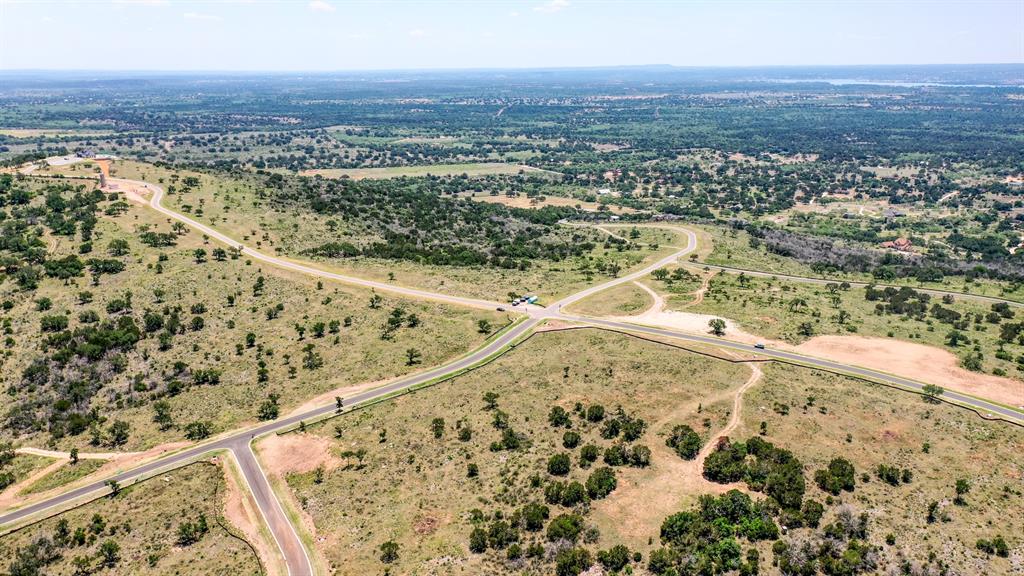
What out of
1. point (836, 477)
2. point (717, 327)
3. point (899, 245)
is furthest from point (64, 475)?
point (899, 245)

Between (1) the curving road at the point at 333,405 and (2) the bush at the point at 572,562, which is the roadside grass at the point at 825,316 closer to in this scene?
(1) the curving road at the point at 333,405

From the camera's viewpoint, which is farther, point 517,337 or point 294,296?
point 294,296

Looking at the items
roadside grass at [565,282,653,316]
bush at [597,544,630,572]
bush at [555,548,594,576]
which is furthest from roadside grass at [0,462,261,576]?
roadside grass at [565,282,653,316]

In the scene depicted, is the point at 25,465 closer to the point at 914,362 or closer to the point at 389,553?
the point at 389,553

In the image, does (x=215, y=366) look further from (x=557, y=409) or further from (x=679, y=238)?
(x=679, y=238)

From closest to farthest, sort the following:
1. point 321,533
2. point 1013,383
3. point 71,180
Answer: point 321,533 → point 1013,383 → point 71,180

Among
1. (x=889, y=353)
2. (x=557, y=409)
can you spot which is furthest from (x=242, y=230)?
(x=889, y=353)

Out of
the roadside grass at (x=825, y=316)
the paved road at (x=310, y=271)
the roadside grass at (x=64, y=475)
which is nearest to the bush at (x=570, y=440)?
the paved road at (x=310, y=271)
